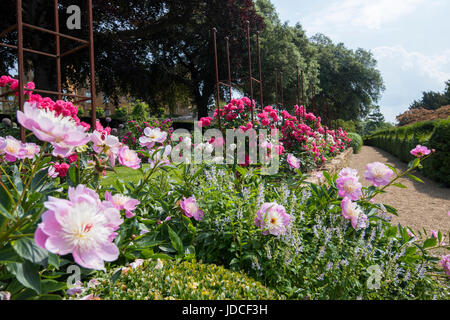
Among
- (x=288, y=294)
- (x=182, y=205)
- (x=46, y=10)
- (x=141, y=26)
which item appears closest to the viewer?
(x=288, y=294)

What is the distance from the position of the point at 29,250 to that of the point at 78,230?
153 mm

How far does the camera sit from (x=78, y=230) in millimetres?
521

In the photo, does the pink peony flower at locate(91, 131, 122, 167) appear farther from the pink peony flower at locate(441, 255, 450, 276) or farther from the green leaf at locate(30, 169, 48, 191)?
the pink peony flower at locate(441, 255, 450, 276)

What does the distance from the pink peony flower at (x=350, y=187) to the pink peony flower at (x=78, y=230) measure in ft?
3.81

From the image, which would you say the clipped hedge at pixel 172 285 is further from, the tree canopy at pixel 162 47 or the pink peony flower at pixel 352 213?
the tree canopy at pixel 162 47

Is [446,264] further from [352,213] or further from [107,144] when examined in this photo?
[107,144]

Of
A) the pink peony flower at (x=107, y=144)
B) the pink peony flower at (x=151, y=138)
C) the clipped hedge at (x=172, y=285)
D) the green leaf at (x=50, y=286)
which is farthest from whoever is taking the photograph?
the pink peony flower at (x=151, y=138)

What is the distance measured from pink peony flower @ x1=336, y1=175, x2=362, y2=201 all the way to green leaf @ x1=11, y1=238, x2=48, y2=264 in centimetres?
128

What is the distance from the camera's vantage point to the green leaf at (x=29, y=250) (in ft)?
1.84

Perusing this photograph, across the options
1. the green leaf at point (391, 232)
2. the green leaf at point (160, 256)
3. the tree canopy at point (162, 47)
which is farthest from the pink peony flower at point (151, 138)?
the tree canopy at point (162, 47)
